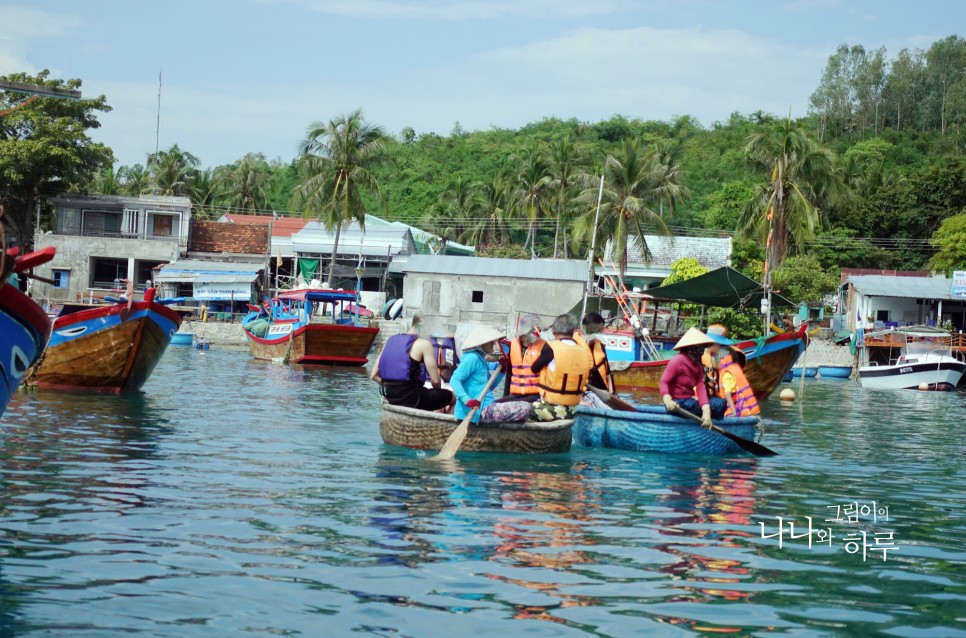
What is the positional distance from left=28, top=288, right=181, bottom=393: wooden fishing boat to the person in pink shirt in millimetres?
10356

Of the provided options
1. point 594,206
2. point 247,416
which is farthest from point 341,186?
point 247,416

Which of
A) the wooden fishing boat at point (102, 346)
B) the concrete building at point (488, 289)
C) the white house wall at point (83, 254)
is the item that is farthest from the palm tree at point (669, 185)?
the wooden fishing boat at point (102, 346)

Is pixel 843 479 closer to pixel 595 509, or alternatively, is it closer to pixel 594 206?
pixel 595 509

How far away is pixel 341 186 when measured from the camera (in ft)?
169

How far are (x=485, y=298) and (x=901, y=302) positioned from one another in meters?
20.2

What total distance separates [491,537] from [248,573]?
2123mm

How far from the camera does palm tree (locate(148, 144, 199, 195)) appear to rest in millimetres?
69750

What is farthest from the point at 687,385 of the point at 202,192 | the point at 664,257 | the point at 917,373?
the point at 202,192

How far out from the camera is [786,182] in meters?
48.3

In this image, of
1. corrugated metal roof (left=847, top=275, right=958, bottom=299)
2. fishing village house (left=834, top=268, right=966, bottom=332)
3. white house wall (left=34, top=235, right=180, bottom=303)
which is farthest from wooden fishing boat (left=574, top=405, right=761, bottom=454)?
white house wall (left=34, top=235, right=180, bottom=303)

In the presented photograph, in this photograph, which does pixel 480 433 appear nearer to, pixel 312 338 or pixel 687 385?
pixel 687 385

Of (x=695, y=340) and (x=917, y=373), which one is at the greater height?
(x=695, y=340)

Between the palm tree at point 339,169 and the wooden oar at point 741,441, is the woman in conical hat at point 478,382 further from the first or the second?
the palm tree at point 339,169

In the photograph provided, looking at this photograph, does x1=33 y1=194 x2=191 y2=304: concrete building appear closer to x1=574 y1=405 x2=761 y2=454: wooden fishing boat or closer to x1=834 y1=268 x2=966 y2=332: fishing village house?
x1=834 y1=268 x2=966 y2=332: fishing village house
